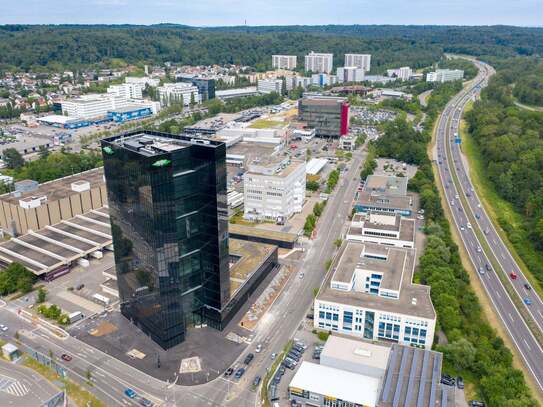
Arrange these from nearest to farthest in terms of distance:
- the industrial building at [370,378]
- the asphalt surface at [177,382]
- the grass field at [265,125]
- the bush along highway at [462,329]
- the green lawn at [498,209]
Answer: the industrial building at [370,378], the bush along highway at [462,329], the asphalt surface at [177,382], the green lawn at [498,209], the grass field at [265,125]

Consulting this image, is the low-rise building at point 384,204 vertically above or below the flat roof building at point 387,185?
below

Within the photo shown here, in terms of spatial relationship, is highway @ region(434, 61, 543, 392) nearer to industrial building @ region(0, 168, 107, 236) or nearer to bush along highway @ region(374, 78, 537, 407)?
bush along highway @ region(374, 78, 537, 407)

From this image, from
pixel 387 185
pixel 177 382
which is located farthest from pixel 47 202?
pixel 387 185

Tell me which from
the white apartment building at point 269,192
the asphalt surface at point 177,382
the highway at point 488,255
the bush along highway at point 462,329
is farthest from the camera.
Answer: the white apartment building at point 269,192

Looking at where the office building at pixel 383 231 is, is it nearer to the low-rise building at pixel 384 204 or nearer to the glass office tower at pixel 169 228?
the low-rise building at pixel 384 204

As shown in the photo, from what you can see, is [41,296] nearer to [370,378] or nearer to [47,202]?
[47,202]

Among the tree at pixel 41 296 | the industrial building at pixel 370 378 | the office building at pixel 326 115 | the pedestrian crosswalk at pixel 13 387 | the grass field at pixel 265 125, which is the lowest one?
the pedestrian crosswalk at pixel 13 387

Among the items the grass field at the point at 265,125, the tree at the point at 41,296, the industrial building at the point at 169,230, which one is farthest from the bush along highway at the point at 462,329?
the grass field at the point at 265,125
